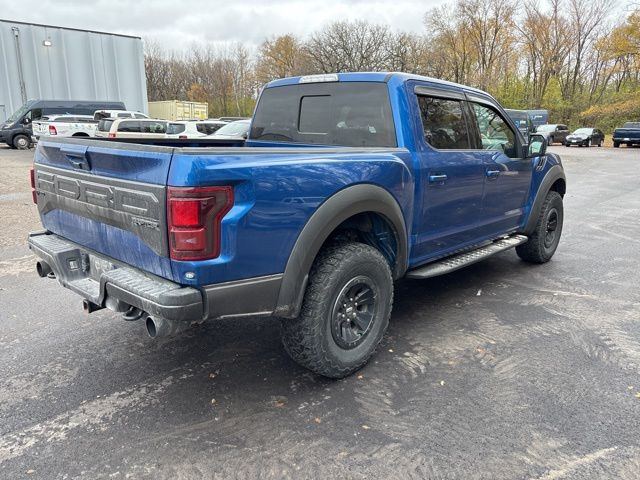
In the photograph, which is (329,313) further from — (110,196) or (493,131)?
(493,131)

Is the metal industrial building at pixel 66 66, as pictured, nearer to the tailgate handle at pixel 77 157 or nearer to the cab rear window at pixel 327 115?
the cab rear window at pixel 327 115

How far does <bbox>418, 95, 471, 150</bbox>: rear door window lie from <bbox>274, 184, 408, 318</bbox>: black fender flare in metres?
0.92

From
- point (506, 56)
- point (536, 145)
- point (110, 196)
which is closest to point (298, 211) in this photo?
point (110, 196)

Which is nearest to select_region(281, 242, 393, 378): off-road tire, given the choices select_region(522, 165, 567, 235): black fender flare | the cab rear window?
the cab rear window

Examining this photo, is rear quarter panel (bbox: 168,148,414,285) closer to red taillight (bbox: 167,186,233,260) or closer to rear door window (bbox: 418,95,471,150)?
red taillight (bbox: 167,186,233,260)

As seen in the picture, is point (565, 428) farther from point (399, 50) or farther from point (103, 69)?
point (399, 50)

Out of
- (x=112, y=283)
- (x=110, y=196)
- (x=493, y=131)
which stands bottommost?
(x=112, y=283)

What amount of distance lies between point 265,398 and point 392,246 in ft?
4.50

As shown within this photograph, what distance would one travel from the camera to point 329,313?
9.69 feet

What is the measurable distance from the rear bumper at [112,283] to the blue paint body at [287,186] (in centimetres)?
6

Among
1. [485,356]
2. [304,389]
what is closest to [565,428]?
[485,356]

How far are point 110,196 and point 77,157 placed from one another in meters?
0.46

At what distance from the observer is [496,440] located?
2562 millimetres

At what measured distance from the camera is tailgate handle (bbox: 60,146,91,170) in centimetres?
283
